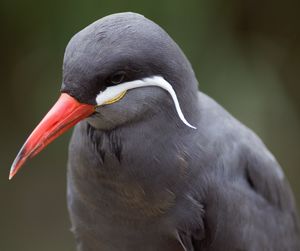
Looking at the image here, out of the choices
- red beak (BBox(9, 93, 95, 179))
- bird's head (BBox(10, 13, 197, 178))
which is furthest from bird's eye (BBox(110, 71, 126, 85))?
red beak (BBox(9, 93, 95, 179))

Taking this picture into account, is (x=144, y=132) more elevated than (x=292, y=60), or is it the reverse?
(x=144, y=132)

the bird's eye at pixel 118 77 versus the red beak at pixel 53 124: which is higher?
the bird's eye at pixel 118 77

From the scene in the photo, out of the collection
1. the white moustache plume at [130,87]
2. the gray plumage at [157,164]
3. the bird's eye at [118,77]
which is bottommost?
the gray plumage at [157,164]

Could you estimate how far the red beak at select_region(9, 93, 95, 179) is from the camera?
97.0 inches

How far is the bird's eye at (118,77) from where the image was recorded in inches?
96.5

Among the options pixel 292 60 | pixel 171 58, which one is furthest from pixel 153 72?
pixel 292 60

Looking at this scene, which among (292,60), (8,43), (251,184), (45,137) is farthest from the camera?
(292,60)

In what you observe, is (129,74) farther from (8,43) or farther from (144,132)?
(8,43)

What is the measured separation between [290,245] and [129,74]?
121 cm

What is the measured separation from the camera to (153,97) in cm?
259

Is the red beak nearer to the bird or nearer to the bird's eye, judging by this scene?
the bird

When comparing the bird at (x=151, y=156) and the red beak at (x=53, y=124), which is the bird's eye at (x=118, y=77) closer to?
the bird at (x=151, y=156)

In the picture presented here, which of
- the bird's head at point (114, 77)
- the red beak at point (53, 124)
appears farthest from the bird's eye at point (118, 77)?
the red beak at point (53, 124)

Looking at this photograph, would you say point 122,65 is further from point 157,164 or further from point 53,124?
point 157,164
